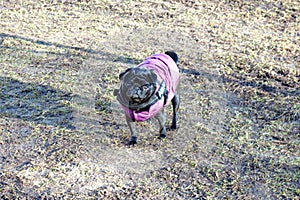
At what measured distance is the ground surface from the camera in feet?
17.3

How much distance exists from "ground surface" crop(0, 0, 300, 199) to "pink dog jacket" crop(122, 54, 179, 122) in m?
0.60

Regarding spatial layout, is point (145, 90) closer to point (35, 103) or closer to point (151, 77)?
point (151, 77)

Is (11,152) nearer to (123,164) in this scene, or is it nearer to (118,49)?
(123,164)

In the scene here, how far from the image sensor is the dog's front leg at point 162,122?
5.61 metres

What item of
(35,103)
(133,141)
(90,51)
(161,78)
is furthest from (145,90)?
(90,51)

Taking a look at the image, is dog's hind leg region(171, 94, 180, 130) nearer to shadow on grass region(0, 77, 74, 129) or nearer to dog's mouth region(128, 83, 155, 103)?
dog's mouth region(128, 83, 155, 103)

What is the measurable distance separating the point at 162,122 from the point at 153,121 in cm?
46

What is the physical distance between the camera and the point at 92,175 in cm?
534

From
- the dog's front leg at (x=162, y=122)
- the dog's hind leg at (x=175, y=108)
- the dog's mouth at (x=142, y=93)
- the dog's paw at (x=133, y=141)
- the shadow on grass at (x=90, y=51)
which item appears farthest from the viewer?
the shadow on grass at (x=90, y=51)

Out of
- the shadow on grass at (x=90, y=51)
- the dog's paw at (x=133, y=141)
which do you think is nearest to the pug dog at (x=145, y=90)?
the dog's paw at (x=133, y=141)

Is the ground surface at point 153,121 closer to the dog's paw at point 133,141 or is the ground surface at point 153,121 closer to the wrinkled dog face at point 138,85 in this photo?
the dog's paw at point 133,141

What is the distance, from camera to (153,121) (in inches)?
242

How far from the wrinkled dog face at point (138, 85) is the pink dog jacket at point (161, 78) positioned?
0.48 ft

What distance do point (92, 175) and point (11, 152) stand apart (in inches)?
41.6
